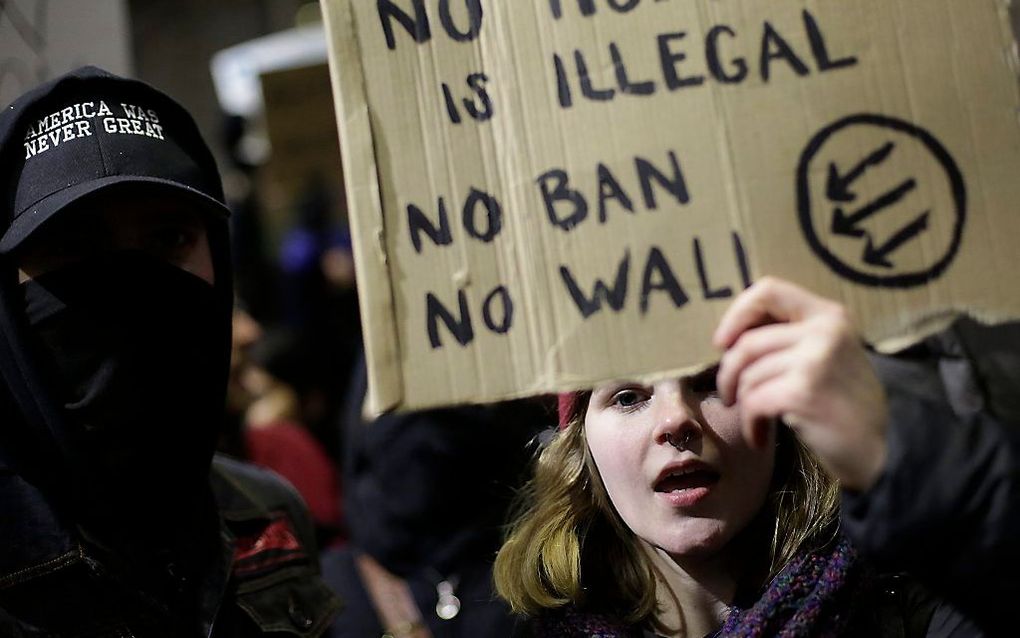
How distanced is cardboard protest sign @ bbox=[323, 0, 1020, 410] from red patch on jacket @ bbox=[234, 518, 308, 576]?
0.95m

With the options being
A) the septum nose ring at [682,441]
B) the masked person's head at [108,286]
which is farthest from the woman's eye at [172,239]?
the septum nose ring at [682,441]

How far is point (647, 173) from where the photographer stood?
146 cm

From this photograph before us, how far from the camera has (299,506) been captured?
2605 millimetres

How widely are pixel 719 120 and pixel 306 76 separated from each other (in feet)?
17.7

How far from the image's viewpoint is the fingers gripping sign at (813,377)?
133cm

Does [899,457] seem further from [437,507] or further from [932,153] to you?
[437,507]

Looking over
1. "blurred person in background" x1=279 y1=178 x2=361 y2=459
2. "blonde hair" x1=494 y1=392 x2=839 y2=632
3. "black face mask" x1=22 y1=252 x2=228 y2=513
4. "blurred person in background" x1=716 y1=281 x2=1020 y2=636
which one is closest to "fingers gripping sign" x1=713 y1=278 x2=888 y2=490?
"blurred person in background" x1=716 y1=281 x2=1020 y2=636

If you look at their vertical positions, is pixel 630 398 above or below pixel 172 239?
below

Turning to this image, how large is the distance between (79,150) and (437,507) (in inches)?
63.4

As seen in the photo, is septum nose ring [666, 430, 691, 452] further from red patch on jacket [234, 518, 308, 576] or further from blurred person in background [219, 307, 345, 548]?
blurred person in background [219, 307, 345, 548]

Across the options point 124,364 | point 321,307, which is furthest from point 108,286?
point 321,307

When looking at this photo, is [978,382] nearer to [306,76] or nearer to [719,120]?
[719,120]

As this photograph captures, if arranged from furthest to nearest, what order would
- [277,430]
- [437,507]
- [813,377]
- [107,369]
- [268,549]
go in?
1. [277,430]
2. [437,507]
3. [268,549]
4. [107,369]
5. [813,377]

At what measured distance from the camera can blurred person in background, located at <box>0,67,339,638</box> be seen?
6.28 feet
